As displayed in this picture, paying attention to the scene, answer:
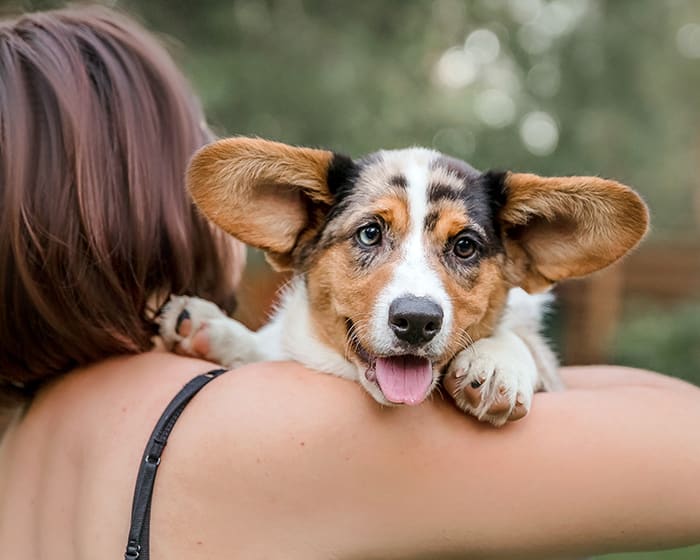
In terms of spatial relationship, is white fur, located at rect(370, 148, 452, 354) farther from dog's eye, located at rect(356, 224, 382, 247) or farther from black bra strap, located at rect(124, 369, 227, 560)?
black bra strap, located at rect(124, 369, 227, 560)

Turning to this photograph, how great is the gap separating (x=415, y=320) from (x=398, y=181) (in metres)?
0.57

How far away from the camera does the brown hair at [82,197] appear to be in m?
2.25

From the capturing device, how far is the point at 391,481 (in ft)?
6.20

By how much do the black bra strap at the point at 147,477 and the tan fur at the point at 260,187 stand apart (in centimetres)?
54

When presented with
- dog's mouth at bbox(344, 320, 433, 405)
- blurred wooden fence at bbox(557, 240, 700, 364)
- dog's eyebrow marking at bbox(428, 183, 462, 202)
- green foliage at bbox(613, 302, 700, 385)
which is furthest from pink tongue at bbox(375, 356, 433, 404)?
blurred wooden fence at bbox(557, 240, 700, 364)

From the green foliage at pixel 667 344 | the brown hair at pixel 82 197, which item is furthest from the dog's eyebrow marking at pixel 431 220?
the green foliage at pixel 667 344

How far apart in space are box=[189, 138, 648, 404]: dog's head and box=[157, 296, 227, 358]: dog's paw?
0.28m

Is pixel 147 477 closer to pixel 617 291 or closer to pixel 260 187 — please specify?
pixel 260 187

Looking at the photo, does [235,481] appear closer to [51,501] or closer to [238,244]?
[51,501]

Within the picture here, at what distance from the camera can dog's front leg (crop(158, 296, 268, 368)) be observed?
104 inches

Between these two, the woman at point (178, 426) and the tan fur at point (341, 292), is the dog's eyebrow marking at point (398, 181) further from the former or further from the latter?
the woman at point (178, 426)

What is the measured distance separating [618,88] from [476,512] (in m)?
10.8

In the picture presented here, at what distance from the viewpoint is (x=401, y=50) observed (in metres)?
10.2

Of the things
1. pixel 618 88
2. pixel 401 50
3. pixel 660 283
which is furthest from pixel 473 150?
pixel 660 283
